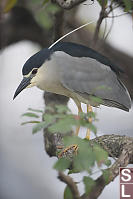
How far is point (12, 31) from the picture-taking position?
1.52m

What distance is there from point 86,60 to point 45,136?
266 mm

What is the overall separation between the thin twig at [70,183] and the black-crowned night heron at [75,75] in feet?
0.75

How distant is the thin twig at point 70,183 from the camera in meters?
0.70

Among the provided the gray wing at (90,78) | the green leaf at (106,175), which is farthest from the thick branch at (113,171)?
the gray wing at (90,78)

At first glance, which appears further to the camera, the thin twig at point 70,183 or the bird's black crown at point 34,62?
the bird's black crown at point 34,62

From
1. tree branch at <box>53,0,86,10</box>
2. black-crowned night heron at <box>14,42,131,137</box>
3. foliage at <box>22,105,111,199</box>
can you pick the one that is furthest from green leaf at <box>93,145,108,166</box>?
tree branch at <box>53,0,86,10</box>

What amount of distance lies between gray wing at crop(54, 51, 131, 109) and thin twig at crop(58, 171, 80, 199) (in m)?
0.26

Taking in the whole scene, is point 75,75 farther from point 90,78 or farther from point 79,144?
point 79,144

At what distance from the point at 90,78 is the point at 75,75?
0.04m

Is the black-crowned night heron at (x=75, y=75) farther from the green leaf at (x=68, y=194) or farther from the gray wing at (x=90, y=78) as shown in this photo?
the green leaf at (x=68, y=194)

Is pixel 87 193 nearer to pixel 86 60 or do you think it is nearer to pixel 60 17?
pixel 86 60

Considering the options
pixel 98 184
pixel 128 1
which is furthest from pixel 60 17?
pixel 98 184

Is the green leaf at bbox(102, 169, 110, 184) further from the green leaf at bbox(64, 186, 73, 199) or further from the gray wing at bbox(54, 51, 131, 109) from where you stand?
the gray wing at bbox(54, 51, 131, 109)

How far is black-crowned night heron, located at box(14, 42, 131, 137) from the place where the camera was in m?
0.94
